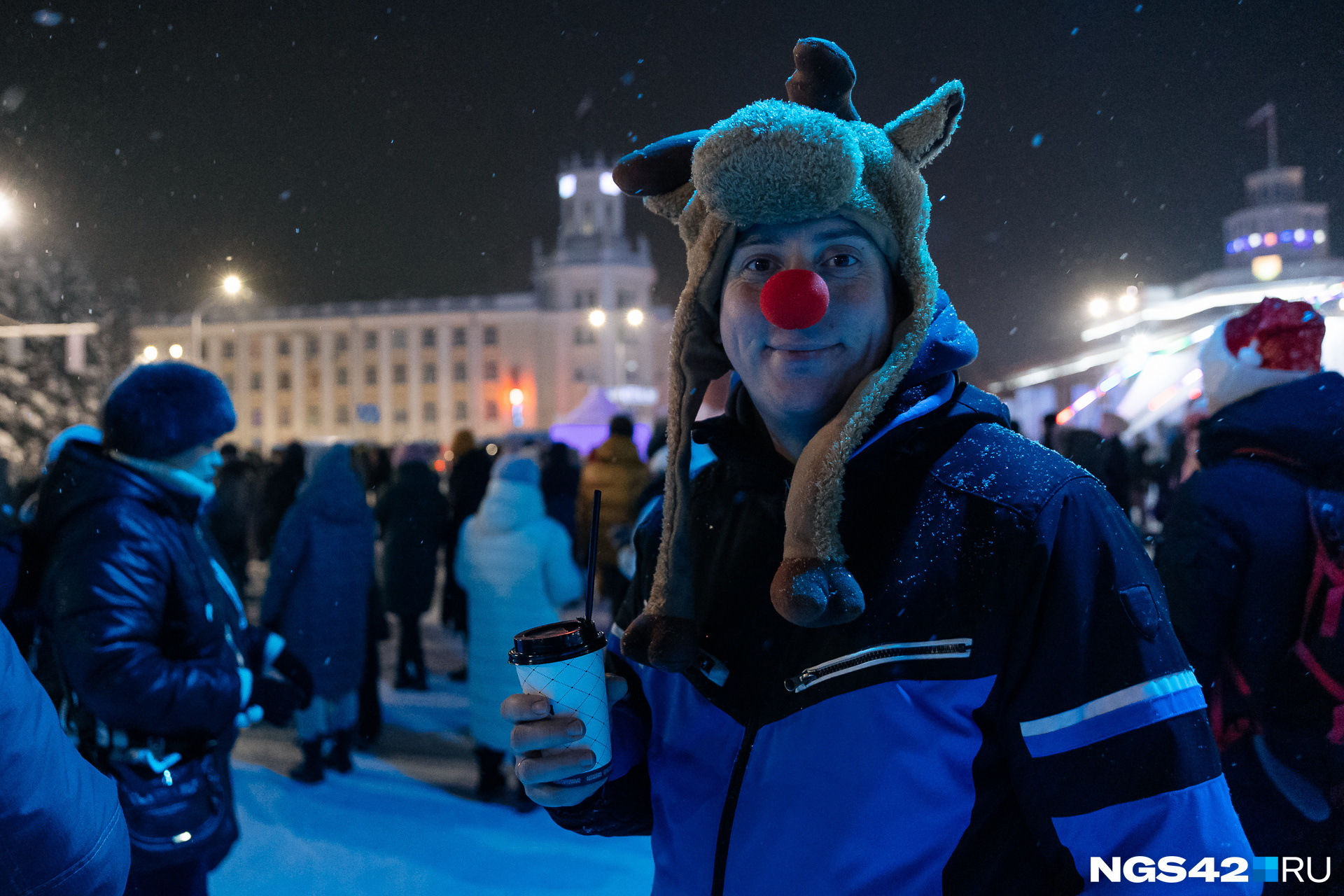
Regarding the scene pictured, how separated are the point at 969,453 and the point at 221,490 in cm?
872

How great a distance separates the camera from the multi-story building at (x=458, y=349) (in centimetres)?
5684

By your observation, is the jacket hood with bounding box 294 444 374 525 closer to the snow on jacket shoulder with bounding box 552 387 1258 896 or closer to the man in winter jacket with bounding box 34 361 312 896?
the man in winter jacket with bounding box 34 361 312 896

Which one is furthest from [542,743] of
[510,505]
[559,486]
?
[559,486]

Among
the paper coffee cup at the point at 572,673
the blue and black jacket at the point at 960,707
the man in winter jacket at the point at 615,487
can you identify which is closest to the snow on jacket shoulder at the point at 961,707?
the blue and black jacket at the point at 960,707

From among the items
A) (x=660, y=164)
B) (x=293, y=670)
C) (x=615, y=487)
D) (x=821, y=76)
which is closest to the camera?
(x=821, y=76)

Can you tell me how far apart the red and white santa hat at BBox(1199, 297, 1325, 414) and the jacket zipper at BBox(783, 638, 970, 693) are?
1.67 m

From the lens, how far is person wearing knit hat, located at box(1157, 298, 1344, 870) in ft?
5.97

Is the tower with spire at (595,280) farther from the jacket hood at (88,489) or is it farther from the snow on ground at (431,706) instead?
the jacket hood at (88,489)

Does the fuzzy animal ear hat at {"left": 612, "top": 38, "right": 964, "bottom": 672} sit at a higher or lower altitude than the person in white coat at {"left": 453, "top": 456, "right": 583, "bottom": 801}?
higher

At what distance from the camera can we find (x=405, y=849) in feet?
12.1

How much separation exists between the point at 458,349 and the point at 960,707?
63.0 m

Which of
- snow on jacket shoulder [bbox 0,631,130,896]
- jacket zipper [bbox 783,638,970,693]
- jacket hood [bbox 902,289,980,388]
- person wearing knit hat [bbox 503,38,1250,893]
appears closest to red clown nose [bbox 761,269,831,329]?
person wearing knit hat [bbox 503,38,1250,893]

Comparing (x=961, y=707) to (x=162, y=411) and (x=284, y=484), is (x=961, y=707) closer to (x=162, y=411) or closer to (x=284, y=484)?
(x=162, y=411)

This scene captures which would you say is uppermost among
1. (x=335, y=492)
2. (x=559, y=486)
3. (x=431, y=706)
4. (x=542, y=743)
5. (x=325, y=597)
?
(x=335, y=492)
